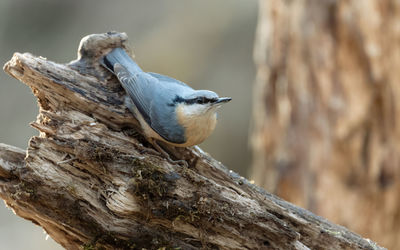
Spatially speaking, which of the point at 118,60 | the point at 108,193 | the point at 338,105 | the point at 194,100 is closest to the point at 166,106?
the point at 194,100

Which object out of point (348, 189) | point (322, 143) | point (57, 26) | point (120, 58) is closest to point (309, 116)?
point (322, 143)

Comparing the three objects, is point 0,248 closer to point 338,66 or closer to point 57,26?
point 57,26

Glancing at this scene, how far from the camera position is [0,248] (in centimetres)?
855

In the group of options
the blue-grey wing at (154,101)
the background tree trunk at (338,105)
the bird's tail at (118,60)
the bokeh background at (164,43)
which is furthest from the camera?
the bokeh background at (164,43)

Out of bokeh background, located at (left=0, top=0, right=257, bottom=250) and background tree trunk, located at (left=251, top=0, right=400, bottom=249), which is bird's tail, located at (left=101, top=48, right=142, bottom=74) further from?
bokeh background, located at (left=0, top=0, right=257, bottom=250)

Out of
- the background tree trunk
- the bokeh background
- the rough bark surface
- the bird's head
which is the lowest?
the rough bark surface

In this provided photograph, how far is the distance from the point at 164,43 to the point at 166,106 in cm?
689

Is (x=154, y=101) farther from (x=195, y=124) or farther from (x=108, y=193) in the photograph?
(x=108, y=193)

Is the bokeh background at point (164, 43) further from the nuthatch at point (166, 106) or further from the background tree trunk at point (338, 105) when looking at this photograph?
the nuthatch at point (166, 106)

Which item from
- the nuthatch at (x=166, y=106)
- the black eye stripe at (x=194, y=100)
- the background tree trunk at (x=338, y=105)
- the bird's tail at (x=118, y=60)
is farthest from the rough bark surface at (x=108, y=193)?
the background tree trunk at (x=338, y=105)

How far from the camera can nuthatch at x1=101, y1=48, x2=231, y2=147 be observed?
327cm

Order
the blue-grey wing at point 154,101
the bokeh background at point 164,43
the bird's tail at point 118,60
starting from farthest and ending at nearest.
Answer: the bokeh background at point 164,43 → the bird's tail at point 118,60 → the blue-grey wing at point 154,101

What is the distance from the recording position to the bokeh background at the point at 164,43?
9617mm

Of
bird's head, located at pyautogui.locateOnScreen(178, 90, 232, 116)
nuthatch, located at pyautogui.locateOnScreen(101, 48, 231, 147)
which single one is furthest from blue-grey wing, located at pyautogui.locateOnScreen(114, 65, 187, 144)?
bird's head, located at pyautogui.locateOnScreen(178, 90, 232, 116)
